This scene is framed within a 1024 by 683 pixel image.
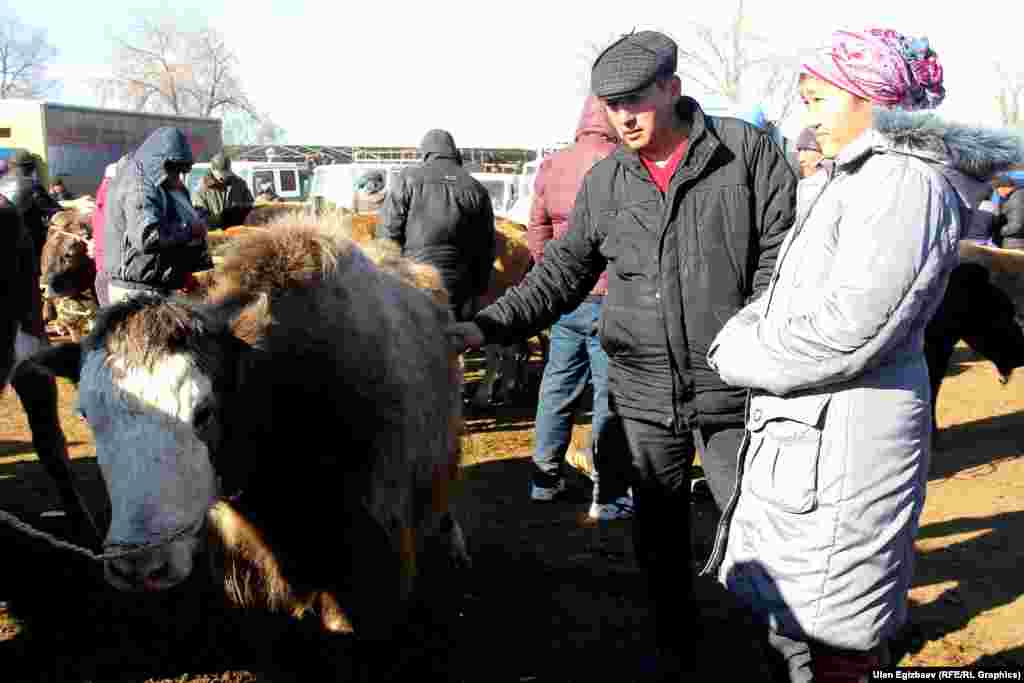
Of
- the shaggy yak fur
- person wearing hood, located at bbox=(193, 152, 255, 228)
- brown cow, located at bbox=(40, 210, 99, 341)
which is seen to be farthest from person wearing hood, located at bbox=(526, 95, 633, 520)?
person wearing hood, located at bbox=(193, 152, 255, 228)

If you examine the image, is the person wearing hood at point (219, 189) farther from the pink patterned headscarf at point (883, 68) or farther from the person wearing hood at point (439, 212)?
the pink patterned headscarf at point (883, 68)

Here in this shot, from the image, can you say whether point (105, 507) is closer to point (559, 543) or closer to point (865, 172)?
point (559, 543)

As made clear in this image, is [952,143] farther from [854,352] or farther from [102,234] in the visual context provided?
[102,234]

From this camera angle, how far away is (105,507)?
17.7ft

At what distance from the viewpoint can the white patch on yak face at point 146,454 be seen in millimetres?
A: 2182

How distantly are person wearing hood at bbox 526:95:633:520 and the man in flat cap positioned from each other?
1.83m

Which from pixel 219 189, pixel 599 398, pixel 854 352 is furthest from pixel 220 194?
pixel 854 352

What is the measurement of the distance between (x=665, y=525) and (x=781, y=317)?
1.14m

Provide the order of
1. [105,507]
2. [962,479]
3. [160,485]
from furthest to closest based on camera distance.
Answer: [962,479], [105,507], [160,485]

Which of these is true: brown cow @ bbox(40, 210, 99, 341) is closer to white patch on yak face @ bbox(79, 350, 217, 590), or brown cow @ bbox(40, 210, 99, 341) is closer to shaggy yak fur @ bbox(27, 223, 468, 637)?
shaggy yak fur @ bbox(27, 223, 468, 637)

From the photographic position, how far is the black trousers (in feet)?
9.77

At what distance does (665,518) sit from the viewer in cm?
305

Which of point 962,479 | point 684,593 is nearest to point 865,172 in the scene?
point 684,593

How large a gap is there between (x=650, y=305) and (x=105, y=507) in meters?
4.13
